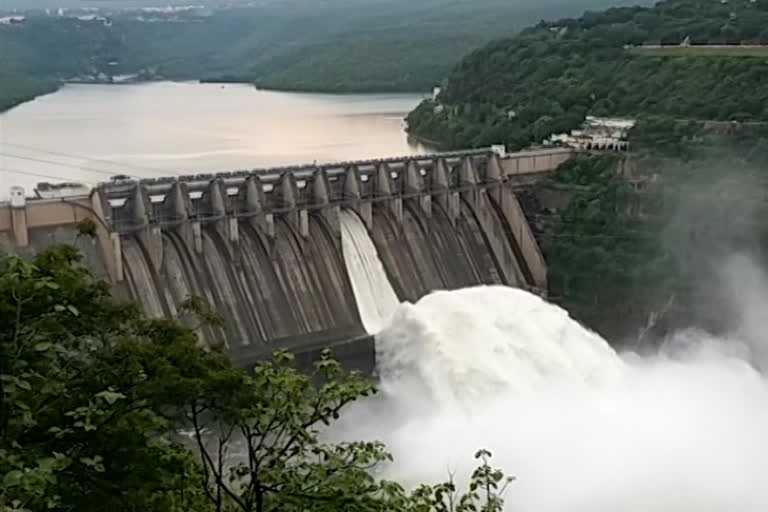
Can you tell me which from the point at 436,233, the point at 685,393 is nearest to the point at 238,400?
the point at 685,393

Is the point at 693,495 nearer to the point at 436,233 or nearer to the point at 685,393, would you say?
the point at 685,393

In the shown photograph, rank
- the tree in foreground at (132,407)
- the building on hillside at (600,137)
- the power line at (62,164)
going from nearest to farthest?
1. the tree in foreground at (132,407)
2. the building on hillside at (600,137)
3. the power line at (62,164)

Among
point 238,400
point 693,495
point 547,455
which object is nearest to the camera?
point 238,400

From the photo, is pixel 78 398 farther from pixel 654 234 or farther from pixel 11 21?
pixel 11 21

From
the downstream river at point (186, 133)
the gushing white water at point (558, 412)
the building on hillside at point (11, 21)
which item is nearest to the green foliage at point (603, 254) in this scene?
the gushing white water at point (558, 412)

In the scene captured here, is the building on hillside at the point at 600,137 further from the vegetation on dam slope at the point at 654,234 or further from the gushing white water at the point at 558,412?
the gushing white water at the point at 558,412

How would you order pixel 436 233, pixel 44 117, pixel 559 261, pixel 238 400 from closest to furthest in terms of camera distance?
pixel 238 400 < pixel 436 233 < pixel 559 261 < pixel 44 117

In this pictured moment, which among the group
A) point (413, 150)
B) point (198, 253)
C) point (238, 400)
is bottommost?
point (413, 150)
